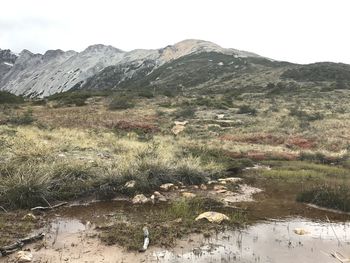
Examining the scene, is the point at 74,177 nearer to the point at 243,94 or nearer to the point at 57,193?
the point at 57,193

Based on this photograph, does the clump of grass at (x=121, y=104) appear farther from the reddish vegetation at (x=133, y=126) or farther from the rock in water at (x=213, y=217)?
the rock in water at (x=213, y=217)

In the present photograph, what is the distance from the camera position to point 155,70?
126375mm

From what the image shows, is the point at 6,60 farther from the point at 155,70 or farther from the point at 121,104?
the point at 121,104

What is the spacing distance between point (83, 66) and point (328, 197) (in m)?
135

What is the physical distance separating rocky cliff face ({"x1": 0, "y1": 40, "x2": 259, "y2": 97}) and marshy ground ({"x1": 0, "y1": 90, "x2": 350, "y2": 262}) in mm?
97648

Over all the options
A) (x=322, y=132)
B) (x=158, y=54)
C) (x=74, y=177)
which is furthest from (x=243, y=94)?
(x=158, y=54)

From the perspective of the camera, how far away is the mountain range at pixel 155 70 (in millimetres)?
80412

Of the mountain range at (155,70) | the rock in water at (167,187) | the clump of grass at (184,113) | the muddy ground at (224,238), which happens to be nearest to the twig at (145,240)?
the muddy ground at (224,238)

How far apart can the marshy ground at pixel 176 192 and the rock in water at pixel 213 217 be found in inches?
10.1

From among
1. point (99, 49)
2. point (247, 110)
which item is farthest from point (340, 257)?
point (99, 49)

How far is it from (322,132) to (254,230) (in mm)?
20797

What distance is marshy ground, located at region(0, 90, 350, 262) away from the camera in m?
9.45

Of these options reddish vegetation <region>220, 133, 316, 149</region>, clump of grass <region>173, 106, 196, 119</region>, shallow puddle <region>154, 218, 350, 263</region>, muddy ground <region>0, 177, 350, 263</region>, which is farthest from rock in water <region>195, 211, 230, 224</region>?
clump of grass <region>173, 106, 196, 119</region>

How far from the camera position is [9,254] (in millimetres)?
8641
